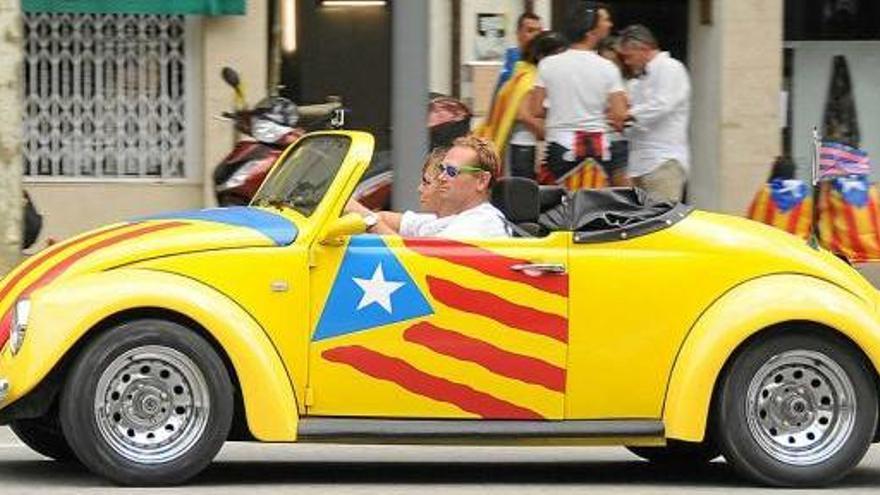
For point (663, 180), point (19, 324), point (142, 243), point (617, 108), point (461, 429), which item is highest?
point (617, 108)

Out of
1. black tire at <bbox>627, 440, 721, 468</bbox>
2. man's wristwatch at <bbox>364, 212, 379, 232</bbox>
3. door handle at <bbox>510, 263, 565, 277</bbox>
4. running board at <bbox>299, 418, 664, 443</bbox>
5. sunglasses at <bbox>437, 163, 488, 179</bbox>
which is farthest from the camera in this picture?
black tire at <bbox>627, 440, 721, 468</bbox>

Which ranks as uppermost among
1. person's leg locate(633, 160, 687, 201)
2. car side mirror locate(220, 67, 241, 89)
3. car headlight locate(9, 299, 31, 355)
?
car side mirror locate(220, 67, 241, 89)

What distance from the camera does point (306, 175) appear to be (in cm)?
944

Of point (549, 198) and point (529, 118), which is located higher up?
point (529, 118)

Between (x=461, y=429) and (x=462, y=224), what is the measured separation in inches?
33.7

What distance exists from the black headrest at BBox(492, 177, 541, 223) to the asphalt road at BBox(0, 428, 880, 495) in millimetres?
1115

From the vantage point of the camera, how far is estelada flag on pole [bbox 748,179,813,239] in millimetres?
16250

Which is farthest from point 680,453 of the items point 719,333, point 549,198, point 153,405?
point 153,405

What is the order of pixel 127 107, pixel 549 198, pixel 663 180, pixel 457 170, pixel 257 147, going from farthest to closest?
pixel 127 107
pixel 663 180
pixel 257 147
pixel 549 198
pixel 457 170

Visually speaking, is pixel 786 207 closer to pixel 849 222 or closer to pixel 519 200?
pixel 849 222

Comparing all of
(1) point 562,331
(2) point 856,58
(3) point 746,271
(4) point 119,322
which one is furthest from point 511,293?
(2) point 856,58

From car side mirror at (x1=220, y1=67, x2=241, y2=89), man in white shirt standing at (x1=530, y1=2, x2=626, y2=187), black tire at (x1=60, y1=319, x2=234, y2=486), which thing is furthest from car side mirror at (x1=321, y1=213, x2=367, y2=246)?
car side mirror at (x1=220, y1=67, x2=241, y2=89)

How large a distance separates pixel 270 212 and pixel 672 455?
7.16 feet

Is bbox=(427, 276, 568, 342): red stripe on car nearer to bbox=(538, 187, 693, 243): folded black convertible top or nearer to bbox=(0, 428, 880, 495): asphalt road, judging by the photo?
bbox=(538, 187, 693, 243): folded black convertible top
